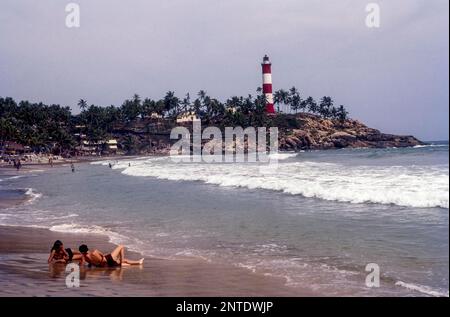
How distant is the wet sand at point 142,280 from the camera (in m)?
6.96

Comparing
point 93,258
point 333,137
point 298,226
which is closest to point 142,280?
point 93,258

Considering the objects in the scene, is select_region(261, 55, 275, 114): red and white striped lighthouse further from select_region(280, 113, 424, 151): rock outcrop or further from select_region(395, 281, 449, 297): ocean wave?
select_region(395, 281, 449, 297): ocean wave

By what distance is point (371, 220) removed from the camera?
12398 mm

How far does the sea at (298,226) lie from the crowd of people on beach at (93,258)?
100 cm

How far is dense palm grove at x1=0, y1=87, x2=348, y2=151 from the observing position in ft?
306

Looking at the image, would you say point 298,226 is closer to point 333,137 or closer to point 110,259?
point 110,259

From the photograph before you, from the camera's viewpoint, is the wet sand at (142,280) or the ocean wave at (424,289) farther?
the wet sand at (142,280)

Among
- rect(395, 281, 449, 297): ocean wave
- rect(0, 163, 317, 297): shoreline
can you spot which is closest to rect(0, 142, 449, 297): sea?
rect(395, 281, 449, 297): ocean wave

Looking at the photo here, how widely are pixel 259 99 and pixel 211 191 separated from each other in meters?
101

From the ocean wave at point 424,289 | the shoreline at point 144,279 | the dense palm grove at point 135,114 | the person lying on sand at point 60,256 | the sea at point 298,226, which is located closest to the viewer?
the ocean wave at point 424,289

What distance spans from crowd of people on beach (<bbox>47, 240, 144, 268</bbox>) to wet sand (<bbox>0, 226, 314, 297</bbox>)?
17 centimetres

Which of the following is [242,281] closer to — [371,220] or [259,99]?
[371,220]

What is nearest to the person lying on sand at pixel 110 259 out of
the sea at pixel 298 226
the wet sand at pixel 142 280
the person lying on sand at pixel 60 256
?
the wet sand at pixel 142 280

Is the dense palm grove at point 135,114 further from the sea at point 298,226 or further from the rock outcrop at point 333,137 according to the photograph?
the sea at point 298,226
